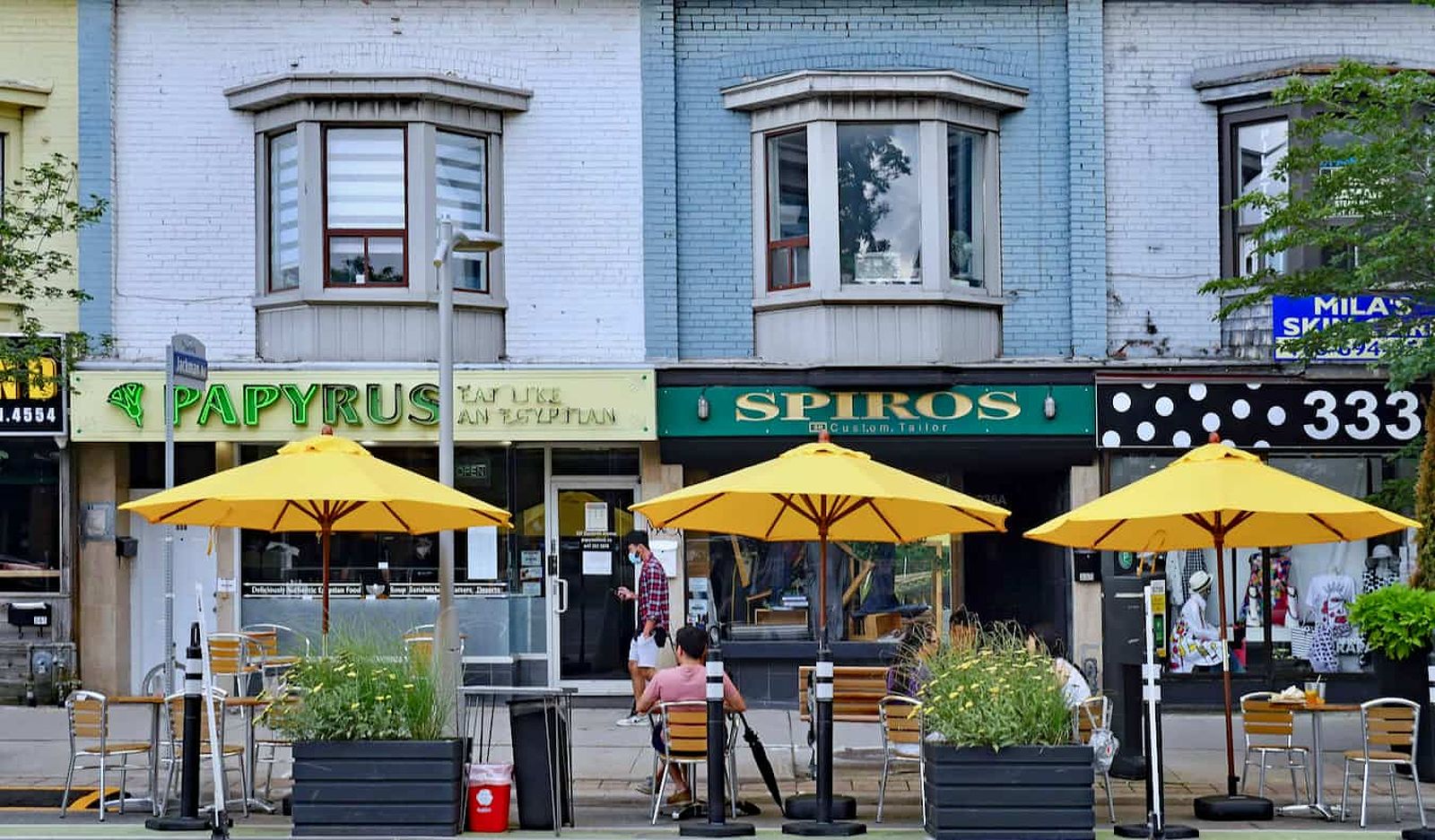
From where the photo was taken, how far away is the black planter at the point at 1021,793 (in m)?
10.4

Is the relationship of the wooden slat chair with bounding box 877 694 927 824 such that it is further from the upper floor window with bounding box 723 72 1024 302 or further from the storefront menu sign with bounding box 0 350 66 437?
the storefront menu sign with bounding box 0 350 66 437

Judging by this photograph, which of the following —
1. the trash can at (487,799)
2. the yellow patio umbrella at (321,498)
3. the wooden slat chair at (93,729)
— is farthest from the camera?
the wooden slat chair at (93,729)

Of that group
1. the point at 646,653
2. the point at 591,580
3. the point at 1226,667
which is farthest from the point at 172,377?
the point at 1226,667

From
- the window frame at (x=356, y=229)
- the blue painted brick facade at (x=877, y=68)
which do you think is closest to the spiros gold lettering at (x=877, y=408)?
the blue painted brick facade at (x=877, y=68)

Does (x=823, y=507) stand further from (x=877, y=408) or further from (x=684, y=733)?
(x=877, y=408)

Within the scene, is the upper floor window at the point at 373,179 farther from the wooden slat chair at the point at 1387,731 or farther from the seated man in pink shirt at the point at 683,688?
the wooden slat chair at the point at 1387,731

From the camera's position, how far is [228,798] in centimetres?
1205

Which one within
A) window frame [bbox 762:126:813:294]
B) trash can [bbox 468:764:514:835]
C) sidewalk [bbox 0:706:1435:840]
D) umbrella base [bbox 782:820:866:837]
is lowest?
sidewalk [bbox 0:706:1435:840]

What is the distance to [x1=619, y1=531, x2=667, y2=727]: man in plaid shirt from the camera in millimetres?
16234

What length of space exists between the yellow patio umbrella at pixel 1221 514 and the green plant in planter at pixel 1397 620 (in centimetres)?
133

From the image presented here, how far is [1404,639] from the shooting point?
43.6 ft

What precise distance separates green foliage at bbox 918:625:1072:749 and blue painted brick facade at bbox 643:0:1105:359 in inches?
286

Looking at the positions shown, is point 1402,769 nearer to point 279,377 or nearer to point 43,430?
point 279,377

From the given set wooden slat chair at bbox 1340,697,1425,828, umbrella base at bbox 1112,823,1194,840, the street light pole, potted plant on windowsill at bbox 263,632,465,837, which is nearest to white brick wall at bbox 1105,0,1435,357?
wooden slat chair at bbox 1340,697,1425,828
